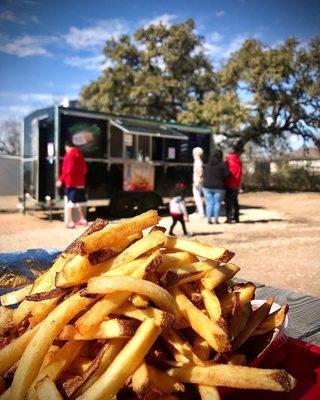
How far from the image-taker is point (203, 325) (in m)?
1.26

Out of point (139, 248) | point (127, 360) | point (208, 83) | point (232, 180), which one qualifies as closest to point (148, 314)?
point (127, 360)

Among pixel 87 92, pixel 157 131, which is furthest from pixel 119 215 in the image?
pixel 87 92

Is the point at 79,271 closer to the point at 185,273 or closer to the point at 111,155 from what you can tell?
the point at 185,273

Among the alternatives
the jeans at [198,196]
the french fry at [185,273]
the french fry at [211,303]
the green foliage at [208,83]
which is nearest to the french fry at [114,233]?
the french fry at [185,273]

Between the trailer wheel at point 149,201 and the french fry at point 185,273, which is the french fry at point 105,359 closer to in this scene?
the french fry at point 185,273

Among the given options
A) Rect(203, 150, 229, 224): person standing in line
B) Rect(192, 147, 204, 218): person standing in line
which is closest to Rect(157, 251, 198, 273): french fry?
Rect(203, 150, 229, 224): person standing in line

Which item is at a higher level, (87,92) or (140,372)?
(87,92)

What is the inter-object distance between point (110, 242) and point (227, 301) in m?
0.50

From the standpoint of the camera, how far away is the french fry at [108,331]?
3.92ft

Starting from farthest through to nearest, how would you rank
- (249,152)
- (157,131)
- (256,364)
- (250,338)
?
1. (249,152)
2. (157,131)
3. (250,338)
4. (256,364)

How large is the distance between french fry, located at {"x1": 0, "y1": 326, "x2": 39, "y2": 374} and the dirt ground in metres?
3.88

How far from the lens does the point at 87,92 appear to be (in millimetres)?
27344

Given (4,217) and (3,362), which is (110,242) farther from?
(4,217)

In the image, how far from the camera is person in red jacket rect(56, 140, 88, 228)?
30.0 feet
